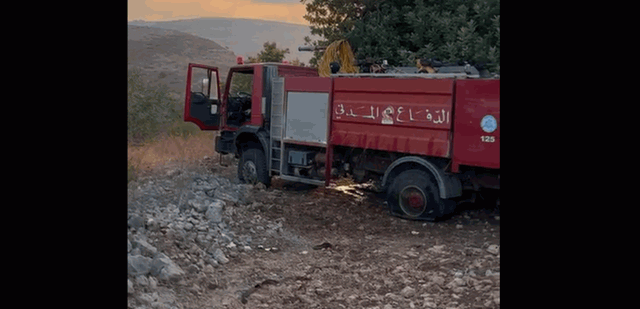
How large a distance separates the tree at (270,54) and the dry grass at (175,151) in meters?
3.92

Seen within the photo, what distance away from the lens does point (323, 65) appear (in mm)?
11047

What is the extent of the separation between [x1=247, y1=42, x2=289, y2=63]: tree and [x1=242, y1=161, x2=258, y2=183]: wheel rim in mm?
8029

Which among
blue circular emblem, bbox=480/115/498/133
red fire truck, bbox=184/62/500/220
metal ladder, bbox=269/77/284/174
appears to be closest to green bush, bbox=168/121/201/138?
red fire truck, bbox=184/62/500/220

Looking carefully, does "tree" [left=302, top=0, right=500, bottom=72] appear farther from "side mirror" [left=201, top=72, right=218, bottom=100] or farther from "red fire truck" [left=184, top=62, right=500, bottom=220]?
"side mirror" [left=201, top=72, right=218, bottom=100]

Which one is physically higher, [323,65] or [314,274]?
[323,65]

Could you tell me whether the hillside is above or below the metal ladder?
above

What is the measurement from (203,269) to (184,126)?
394 inches

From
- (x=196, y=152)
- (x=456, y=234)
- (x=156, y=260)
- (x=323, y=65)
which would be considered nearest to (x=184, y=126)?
(x=196, y=152)

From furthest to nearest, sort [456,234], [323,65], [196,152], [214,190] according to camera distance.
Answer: [196,152] → [323,65] → [214,190] → [456,234]

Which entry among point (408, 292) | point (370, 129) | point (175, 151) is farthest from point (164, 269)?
point (175, 151)

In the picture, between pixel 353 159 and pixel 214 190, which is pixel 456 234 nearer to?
pixel 353 159

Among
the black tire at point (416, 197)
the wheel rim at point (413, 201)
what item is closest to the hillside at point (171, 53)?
the black tire at point (416, 197)

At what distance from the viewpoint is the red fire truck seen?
7.95 metres

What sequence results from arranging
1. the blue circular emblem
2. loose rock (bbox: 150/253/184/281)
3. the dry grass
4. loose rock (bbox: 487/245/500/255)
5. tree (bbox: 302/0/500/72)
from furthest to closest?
tree (bbox: 302/0/500/72), the dry grass, the blue circular emblem, loose rock (bbox: 487/245/500/255), loose rock (bbox: 150/253/184/281)
